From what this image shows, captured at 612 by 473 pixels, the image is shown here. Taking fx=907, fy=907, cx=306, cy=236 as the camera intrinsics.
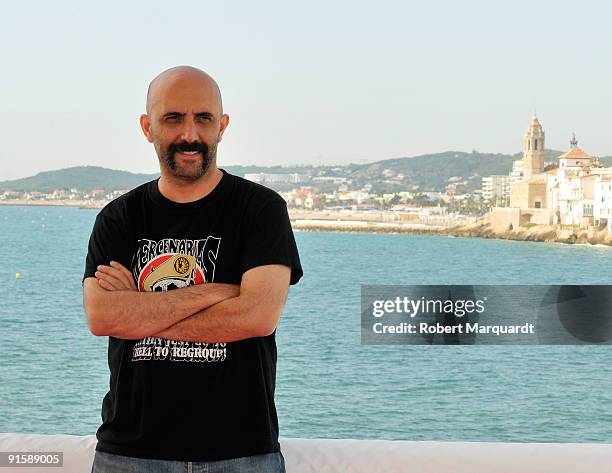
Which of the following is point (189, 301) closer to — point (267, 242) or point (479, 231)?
point (267, 242)

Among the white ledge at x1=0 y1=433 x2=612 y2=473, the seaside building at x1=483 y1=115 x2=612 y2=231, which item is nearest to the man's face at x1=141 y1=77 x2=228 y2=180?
the white ledge at x1=0 y1=433 x2=612 y2=473

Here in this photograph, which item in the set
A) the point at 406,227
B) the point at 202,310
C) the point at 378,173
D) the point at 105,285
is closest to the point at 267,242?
the point at 202,310

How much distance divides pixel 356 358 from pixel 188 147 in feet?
51.0

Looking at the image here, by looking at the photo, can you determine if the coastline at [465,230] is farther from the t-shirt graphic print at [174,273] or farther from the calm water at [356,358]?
the t-shirt graphic print at [174,273]

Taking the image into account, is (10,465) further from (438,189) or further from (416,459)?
(438,189)

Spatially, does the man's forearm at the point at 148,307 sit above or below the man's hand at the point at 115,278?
below

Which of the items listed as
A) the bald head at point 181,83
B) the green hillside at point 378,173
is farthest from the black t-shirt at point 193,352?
the green hillside at point 378,173

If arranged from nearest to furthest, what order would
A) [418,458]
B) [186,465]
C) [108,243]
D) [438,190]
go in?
1. [186,465]
2. [108,243]
3. [418,458]
4. [438,190]

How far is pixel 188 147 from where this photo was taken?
1.30 m

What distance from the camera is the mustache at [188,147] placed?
4.26 ft

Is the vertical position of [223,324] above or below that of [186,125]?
below

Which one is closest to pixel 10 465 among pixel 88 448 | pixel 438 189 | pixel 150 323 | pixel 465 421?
pixel 88 448

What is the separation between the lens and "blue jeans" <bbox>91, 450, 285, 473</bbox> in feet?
3.99

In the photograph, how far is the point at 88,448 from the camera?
1.81 metres
